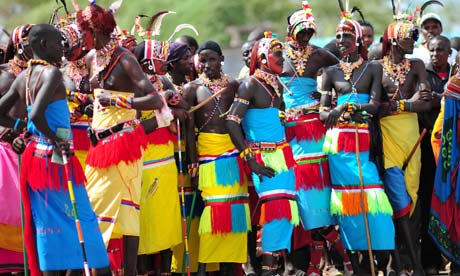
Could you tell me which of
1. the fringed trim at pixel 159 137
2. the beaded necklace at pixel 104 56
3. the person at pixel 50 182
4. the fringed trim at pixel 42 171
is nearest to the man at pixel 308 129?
the fringed trim at pixel 159 137

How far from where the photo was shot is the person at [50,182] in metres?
8.36

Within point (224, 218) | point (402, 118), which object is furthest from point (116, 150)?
point (402, 118)

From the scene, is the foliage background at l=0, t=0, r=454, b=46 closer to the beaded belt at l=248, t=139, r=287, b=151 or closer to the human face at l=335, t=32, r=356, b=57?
the human face at l=335, t=32, r=356, b=57

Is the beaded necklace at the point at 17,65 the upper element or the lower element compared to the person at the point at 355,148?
upper

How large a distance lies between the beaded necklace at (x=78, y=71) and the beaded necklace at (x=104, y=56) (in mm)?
1094

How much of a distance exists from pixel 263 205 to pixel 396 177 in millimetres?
1497

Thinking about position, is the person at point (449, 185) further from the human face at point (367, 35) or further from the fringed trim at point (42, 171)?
Result: the fringed trim at point (42, 171)

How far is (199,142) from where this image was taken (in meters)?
10.8

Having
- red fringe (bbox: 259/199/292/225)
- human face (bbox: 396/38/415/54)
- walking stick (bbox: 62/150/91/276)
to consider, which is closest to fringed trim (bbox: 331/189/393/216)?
red fringe (bbox: 259/199/292/225)

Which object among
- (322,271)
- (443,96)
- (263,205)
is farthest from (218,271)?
(443,96)

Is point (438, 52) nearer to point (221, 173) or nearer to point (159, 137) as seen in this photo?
point (221, 173)

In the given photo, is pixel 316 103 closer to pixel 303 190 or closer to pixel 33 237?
pixel 303 190

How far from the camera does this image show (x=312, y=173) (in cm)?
1117

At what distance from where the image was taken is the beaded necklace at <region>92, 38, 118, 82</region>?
9250 millimetres
